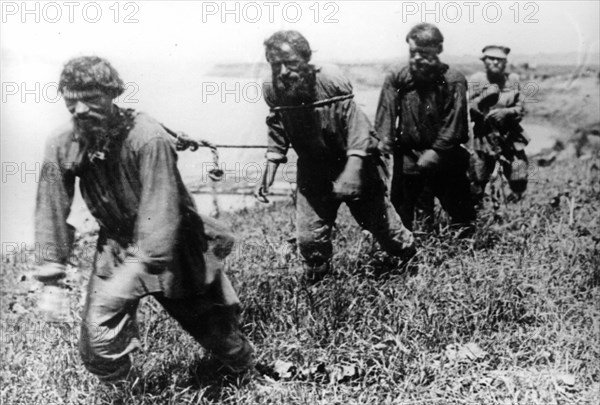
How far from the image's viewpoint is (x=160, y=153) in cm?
291

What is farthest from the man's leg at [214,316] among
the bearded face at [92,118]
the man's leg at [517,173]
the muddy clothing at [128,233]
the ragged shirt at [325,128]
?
the man's leg at [517,173]

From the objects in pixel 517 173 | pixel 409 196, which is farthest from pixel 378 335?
pixel 517 173

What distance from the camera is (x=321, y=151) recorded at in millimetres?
3881

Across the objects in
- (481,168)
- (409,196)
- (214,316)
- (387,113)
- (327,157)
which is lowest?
(214,316)

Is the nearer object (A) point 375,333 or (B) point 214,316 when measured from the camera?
(B) point 214,316

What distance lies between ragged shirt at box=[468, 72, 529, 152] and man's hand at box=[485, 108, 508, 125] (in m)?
0.03

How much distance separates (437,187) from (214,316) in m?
1.97

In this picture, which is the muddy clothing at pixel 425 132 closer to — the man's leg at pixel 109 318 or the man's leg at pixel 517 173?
the man's leg at pixel 517 173

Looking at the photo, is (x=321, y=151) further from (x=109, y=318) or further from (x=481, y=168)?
(x=481, y=168)

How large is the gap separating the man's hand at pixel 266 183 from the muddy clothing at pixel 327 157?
43mm

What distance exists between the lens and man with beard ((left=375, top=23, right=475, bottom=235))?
4191 mm

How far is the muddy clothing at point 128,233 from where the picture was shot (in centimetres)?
292

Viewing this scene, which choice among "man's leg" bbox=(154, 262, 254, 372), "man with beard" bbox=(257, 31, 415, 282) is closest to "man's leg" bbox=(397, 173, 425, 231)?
"man with beard" bbox=(257, 31, 415, 282)

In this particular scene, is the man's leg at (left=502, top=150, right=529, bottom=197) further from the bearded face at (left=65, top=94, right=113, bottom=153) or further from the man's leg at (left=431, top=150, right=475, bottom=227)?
the bearded face at (left=65, top=94, right=113, bottom=153)
